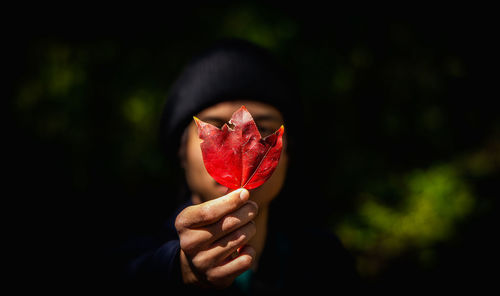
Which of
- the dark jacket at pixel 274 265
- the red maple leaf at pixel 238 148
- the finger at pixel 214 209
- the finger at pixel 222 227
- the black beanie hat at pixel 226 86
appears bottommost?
the dark jacket at pixel 274 265

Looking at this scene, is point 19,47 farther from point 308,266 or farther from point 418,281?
point 418,281

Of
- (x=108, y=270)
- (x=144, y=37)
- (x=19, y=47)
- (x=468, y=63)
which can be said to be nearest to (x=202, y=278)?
(x=108, y=270)

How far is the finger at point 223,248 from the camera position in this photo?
0.74 meters

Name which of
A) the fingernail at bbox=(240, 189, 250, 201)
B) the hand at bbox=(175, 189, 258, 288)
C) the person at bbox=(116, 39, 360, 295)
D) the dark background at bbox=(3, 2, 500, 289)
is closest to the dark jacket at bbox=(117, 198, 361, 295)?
the person at bbox=(116, 39, 360, 295)

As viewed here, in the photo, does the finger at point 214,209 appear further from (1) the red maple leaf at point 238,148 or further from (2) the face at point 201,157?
(2) the face at point 201,157

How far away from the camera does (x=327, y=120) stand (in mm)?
2086

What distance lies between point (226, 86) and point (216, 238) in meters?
A: 0.53

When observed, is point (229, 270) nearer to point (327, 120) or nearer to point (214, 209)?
point (214, 209)

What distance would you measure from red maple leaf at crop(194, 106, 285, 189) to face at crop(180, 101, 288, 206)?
277 mm

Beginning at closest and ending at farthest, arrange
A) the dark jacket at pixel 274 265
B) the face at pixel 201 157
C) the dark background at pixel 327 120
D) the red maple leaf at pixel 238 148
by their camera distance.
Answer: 1. the red maple leaf at pixel 238 148
2. the dark jacket at pixel 274 265
3. the face at pixel 201 157
4. the dark background at pixel 327 120

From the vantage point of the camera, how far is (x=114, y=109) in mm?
1913

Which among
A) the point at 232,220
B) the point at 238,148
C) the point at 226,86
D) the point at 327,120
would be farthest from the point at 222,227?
the point at 327,120

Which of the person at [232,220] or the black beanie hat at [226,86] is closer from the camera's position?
the person at [232,220]

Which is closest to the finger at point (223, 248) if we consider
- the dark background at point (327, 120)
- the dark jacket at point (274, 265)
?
the dark jacket at point (274, 265)
